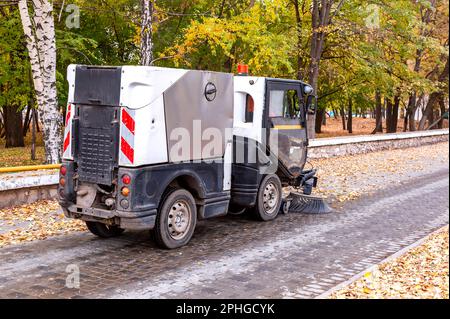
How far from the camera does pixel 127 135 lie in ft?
23.6

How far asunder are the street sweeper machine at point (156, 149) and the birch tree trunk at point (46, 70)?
571 centimetres

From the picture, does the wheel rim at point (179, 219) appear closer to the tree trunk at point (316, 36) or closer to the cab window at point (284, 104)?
the cab window at point (284, 104)

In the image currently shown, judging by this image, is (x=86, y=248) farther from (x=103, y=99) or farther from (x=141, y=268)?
(x=103, y=99)

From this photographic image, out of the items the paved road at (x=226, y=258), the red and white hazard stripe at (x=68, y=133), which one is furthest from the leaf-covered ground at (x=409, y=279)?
the red and white hazard stripe at (x=68, y=133)

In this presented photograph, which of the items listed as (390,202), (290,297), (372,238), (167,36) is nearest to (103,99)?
(290,297)

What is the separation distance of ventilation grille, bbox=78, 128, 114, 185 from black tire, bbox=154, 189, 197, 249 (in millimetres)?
925

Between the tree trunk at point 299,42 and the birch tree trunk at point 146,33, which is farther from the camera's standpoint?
the tree trunk at point 299,42

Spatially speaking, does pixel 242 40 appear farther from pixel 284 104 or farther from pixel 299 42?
pixel 284 104

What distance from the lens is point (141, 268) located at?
271 inches

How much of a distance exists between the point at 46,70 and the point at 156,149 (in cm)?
704

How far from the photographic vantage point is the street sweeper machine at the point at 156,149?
7.21 m

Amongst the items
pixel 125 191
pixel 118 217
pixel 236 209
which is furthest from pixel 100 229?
pixel 236 209

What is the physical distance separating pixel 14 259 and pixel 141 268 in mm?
1817

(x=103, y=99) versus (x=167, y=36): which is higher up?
(x=167, y=36)
